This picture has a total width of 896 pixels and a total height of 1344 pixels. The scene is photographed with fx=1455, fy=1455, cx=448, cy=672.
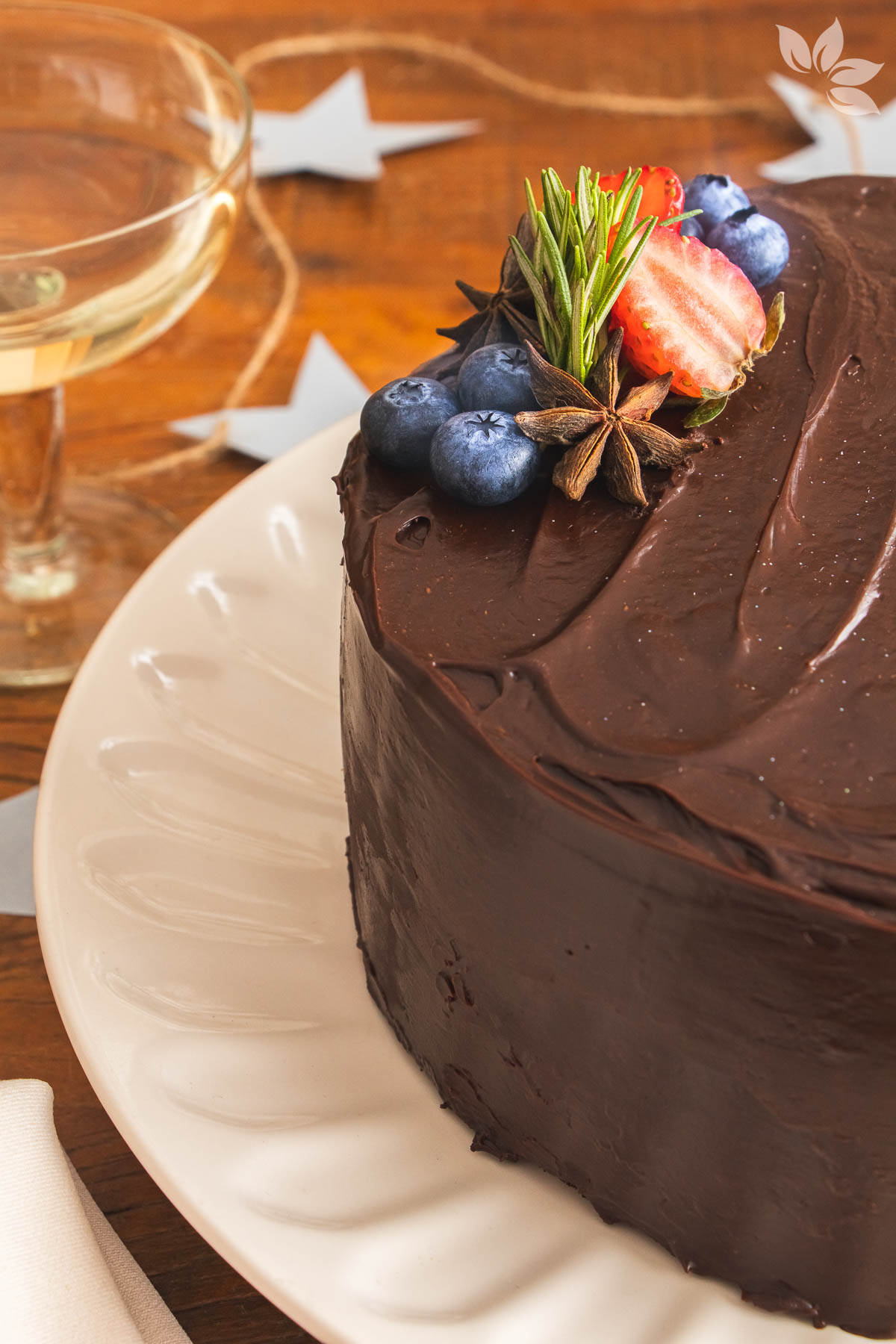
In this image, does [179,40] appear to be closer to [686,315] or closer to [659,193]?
[659,193]

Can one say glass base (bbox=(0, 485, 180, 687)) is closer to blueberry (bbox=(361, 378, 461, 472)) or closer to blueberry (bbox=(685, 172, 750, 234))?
blueberry (bbox=(361, 378, 461, 472))

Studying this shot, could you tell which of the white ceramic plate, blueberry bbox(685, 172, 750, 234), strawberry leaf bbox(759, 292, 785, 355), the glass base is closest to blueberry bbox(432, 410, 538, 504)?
strawberry leaf bbox(759, 292, 785, 355)

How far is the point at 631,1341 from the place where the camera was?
3.91 feet

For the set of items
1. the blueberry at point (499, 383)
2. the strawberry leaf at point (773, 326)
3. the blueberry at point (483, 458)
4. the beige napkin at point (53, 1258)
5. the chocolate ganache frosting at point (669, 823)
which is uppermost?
the strawberry leaf at point (773, 326)

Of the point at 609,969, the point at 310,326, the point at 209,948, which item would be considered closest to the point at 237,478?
the point at 310,326

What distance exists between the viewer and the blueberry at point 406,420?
1.33m

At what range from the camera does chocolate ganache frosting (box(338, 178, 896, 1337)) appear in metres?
1.04

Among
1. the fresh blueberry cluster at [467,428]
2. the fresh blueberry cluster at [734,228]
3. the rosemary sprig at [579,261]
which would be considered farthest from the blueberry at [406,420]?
the fresh blueberry cluster at [734,228]

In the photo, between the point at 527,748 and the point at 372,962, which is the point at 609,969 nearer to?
the point at 527,748

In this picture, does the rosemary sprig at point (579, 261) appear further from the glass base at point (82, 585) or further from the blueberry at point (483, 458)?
the glass base at point (82, 585)

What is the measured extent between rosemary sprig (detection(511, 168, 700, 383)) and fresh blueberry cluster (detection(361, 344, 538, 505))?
0.05m

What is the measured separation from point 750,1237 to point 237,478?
1.35 meters

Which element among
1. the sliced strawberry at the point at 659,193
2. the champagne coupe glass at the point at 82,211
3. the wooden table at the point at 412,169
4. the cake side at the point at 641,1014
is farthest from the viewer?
the wooden table at the point at 412,169

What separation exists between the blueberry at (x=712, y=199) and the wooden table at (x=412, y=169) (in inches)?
32.6
